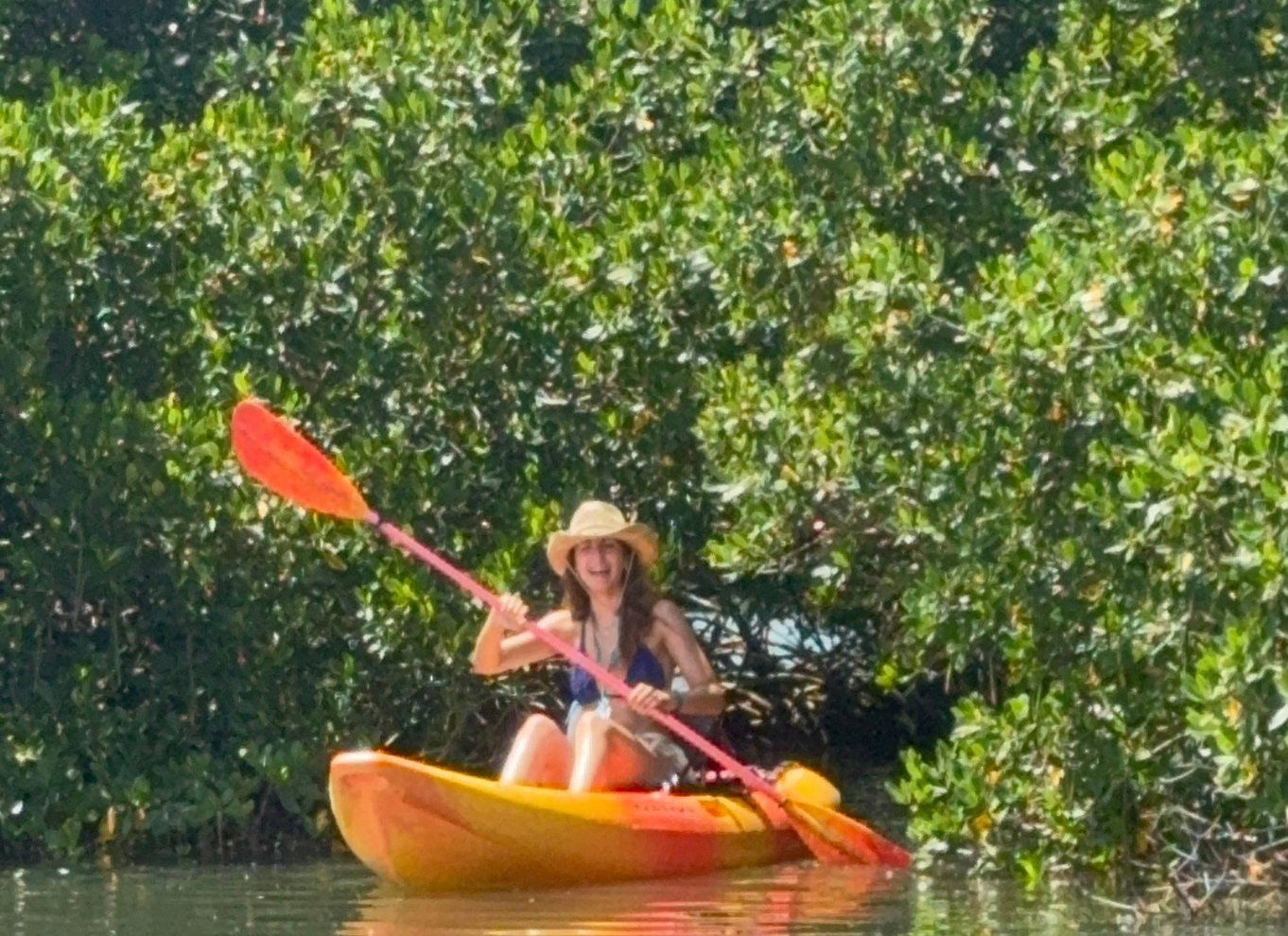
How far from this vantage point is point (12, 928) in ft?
28.9

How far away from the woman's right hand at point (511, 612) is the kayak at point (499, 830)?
1.94 feet

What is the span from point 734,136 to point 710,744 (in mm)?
2204

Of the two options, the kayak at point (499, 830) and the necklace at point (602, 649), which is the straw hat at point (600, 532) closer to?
the necklace at point (602, 649)

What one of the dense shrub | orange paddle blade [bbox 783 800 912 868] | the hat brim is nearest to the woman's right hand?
the hat brim

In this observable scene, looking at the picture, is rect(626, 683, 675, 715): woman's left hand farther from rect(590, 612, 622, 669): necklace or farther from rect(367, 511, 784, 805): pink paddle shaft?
rect(590, 612, 622, 669): necklace

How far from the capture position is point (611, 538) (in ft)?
33.6

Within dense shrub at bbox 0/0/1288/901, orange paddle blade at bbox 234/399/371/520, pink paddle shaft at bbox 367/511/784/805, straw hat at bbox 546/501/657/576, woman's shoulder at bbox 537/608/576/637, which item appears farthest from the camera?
woman's shoulder at bbox 537/608/576/637

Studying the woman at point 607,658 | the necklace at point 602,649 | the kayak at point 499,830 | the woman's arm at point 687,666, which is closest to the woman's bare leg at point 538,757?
the woman at point 607,658

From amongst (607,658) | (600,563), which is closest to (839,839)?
(607,658)

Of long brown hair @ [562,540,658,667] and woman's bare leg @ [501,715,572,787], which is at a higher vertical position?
long brown hair @ [562,540,658,667]

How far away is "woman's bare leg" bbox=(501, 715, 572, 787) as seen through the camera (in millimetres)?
10086

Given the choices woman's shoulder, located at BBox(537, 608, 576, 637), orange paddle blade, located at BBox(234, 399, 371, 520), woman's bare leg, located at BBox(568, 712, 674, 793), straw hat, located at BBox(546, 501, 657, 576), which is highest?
orange paddle blade, located at BBox(234, 399, 371, 520)

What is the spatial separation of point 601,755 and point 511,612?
2.00ft

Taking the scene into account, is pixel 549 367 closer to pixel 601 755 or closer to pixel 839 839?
pixel 601 755
